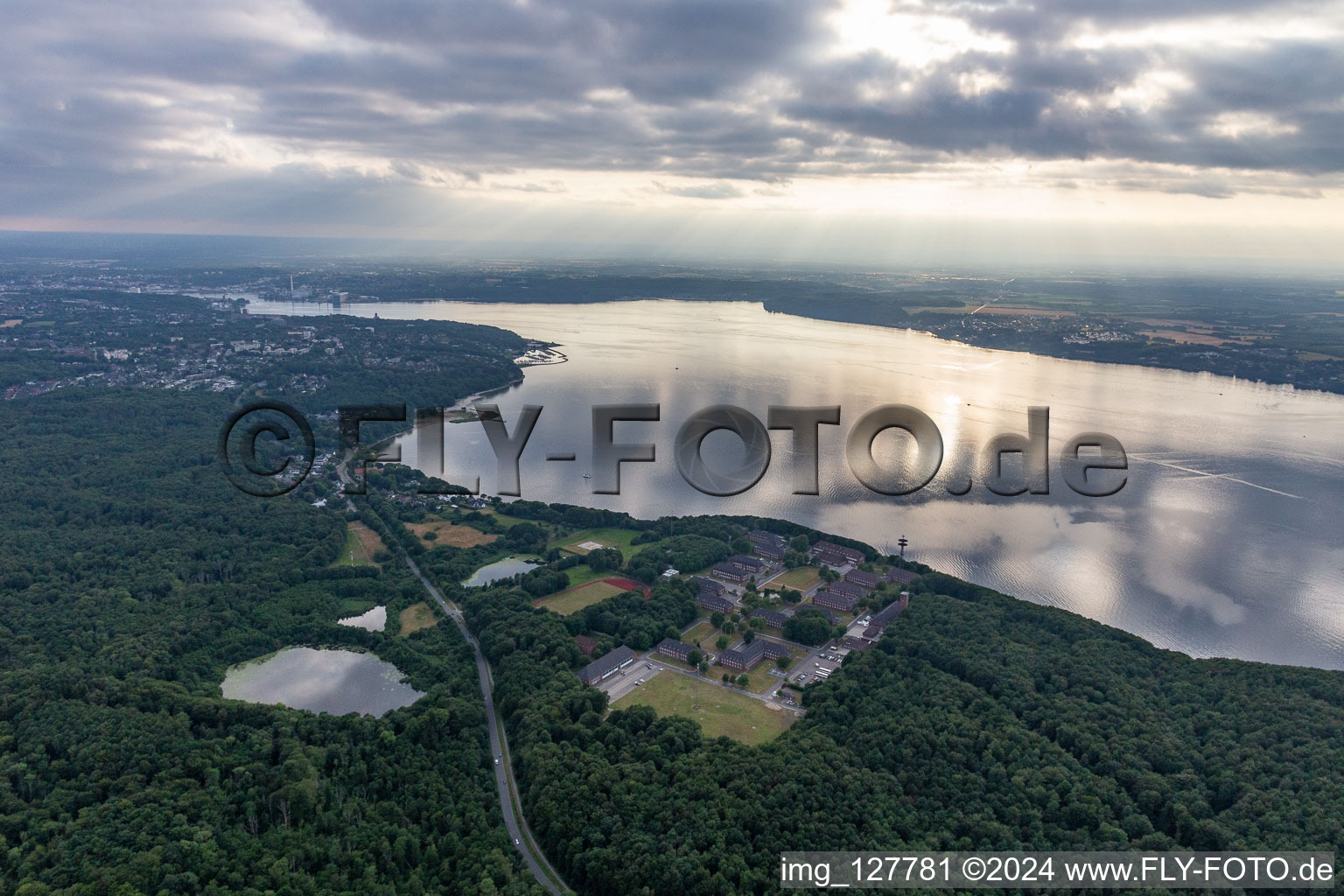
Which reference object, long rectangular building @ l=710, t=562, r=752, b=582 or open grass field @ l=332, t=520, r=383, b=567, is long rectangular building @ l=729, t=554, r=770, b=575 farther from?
open grass field @ l=332, t=520, r=383, b=567

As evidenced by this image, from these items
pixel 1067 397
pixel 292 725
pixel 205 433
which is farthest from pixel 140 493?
pixel 1067 397

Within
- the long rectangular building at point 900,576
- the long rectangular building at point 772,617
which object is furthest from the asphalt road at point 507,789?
the long rectangular building at point 900,576

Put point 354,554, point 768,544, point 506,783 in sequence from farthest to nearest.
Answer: point 354,554
point 768,544
point 506,783

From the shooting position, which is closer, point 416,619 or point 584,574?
point 416,619

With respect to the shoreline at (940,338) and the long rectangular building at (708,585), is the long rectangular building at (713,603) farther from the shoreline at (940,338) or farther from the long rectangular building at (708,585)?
the shoreline at (940,338)

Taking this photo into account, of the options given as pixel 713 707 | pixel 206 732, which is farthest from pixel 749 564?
pixel 206 732

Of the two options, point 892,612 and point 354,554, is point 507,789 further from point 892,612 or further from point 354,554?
point 354,554

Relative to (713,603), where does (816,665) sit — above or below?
below

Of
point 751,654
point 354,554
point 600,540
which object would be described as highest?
point 600,540
